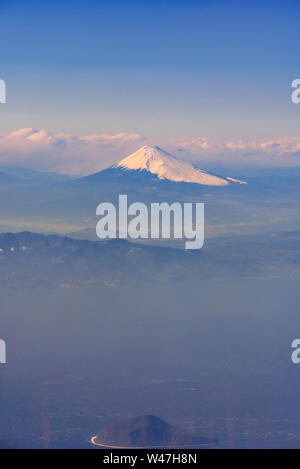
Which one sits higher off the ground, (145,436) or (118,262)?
(118,262)

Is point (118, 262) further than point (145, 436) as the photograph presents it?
Yes

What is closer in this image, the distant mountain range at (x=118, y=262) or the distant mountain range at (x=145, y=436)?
the distant mountain range at (x=145, y=436)

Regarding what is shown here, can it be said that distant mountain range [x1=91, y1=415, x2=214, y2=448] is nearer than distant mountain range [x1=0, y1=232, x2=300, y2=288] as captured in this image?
Yes

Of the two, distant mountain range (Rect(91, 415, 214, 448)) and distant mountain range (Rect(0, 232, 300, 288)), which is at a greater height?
distant mountain range (Rect(0, 232, 300, 288))

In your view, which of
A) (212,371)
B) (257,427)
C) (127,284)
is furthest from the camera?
(127,284)

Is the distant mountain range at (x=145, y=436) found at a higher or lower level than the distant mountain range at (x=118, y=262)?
lower

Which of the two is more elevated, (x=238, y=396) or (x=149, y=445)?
(x=238, y=396)

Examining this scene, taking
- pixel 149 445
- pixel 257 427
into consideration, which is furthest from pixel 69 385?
pixel 149 445

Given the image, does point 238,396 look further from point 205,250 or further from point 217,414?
point 205,250
